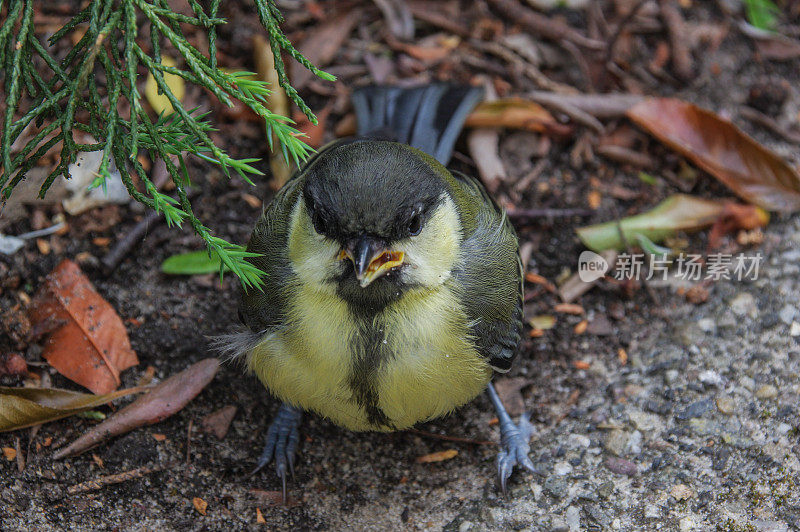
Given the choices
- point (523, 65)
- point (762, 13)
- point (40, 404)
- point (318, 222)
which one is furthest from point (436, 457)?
point (762, 13)

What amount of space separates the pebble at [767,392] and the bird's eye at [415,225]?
5.54ft

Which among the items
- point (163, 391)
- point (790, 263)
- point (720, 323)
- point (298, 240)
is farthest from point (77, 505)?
point (790, 263)

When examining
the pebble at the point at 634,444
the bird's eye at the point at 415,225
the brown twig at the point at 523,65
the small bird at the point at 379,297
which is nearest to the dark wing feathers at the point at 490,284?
the small bird at the point at 379,297

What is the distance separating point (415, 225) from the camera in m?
2.73

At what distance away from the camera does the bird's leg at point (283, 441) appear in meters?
3.27

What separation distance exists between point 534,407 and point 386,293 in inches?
46.4

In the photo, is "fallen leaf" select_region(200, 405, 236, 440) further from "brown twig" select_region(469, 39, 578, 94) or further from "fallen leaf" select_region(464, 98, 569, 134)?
"brown twig" select_region(469, 39, 578, 94)

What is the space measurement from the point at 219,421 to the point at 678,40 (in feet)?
11.5

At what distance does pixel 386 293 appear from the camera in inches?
108

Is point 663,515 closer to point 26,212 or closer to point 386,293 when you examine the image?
point 386,293

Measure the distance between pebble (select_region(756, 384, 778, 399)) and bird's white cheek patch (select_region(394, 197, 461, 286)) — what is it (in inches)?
57.6

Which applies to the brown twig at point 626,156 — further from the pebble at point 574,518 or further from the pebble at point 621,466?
the pebble at point 574,518

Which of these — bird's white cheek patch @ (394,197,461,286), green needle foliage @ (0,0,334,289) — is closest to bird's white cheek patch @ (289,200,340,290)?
bird's white cheek patch @ (394,197,461,286)

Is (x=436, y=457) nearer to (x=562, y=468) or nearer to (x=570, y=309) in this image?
(x=562, y=468)
